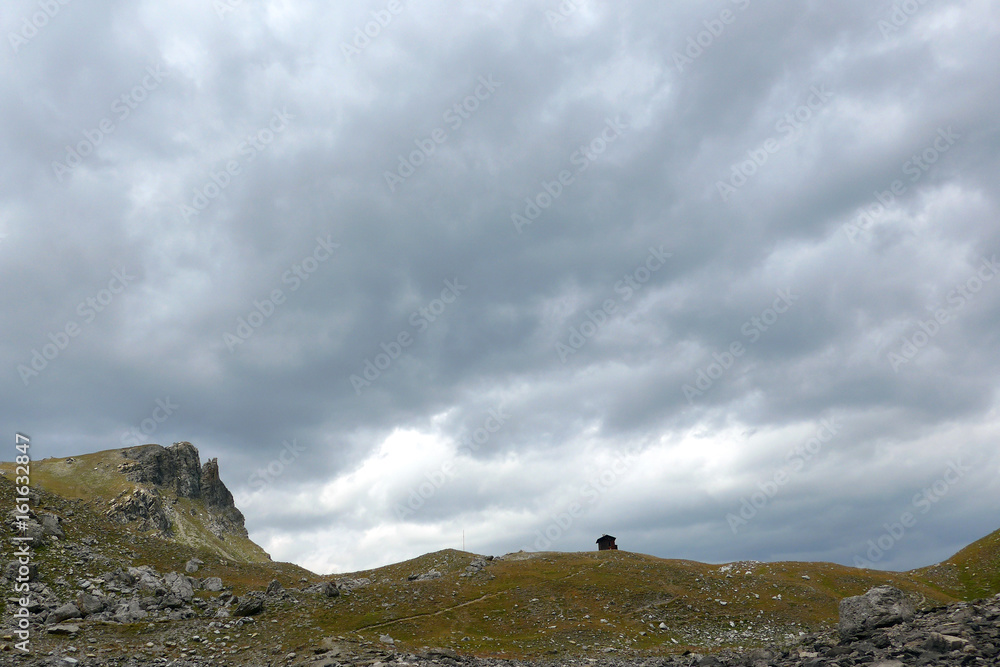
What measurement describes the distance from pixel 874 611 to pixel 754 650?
333 inches

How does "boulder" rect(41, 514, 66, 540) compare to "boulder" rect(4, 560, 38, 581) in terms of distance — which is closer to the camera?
"boulder" rect(4, 560, 38, 581)

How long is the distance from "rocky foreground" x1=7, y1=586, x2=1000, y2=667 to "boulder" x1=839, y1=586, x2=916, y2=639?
59mm

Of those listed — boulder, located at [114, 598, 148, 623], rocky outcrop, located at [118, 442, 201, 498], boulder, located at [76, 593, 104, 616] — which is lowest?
boulder, located at [114, 598, 148, 623]

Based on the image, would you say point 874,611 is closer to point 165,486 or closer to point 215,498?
point 165,486

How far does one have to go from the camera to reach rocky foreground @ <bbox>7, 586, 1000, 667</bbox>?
25234 mm

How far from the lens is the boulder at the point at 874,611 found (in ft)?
117

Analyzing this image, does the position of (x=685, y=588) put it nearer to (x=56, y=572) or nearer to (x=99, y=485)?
(x=56, y=572)

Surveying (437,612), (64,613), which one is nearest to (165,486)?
(64,613)

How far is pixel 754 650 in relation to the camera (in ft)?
125

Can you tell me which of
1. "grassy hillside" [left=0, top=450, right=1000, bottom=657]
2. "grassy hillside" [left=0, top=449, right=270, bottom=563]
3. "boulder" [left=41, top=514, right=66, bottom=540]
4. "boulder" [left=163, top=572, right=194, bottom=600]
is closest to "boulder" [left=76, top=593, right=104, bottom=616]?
"grassy hillside" [left=0, top=450, right=1000, bottom=657]

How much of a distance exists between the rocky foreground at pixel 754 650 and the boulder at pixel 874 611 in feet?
0.19

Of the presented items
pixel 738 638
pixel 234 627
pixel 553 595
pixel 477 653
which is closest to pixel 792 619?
pixel 738 638

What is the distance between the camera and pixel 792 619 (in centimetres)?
6306

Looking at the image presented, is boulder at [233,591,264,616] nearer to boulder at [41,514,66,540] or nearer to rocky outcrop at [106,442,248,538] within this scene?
boulder at [41,514,66,540]
